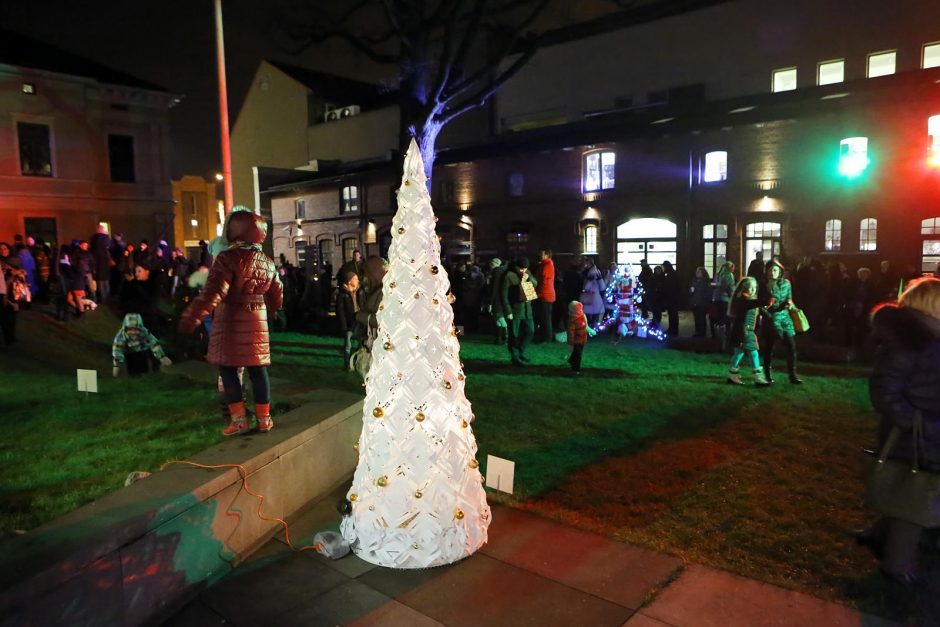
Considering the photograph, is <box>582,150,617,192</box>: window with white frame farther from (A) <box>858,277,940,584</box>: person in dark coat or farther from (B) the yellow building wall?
(B) the yellow building wall

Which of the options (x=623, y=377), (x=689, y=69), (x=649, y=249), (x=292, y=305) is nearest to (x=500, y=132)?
(x=689, y=69)

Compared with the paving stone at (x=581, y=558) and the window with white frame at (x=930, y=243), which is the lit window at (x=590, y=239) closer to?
the window with white frame at (x=930, y=243)

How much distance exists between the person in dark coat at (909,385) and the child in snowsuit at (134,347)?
→ 341 inches

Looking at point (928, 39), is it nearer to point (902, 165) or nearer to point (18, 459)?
point (902, 165)

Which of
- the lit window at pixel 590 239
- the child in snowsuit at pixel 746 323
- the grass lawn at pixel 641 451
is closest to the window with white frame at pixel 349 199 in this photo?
the lit window at pixel 590 239

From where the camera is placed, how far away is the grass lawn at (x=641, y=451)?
4566mm

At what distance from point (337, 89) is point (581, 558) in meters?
42.6

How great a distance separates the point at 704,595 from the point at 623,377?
6.66 m

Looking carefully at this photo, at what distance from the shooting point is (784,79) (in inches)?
953

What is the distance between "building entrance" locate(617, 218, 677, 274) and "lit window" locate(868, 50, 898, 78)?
8547 millimetres

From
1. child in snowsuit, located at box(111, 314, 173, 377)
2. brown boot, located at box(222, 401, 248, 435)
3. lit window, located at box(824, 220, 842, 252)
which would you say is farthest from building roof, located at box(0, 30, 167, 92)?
lit window, located at box(824, 220, 842, 252)

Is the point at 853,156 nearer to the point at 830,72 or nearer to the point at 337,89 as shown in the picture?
the point at 830,72

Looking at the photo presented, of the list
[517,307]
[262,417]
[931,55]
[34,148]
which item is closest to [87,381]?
[262,417]

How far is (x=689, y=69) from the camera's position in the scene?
2636 centimetres
